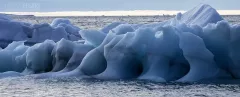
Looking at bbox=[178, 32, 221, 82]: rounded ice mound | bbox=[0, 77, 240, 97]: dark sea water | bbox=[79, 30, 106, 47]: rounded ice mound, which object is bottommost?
bbox=[0, 77, 240, 97]: dark sea water

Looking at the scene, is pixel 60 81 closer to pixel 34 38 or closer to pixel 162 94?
pixel 162 94

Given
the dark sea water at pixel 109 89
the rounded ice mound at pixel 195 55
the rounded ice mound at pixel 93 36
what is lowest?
the dark sea water at pixel 109 89

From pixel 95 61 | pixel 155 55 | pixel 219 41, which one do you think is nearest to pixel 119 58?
pixel 95 61

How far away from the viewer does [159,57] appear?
16406 millimetres

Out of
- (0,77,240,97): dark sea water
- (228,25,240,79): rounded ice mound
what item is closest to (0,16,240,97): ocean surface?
(0,77,240,97): dark sea water

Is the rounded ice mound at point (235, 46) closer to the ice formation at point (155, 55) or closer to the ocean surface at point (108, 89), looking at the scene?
the ice formation at point (155, 55)

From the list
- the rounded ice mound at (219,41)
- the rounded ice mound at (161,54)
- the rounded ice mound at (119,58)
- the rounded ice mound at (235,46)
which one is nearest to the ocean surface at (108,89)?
the rounded ice mound at (119,58)

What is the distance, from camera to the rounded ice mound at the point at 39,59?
1833 centimetres

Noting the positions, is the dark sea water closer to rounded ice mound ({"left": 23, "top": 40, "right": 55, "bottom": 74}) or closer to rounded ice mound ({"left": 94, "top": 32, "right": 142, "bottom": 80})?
rounded ice mound ({"left": 94, "top": 32, "right": 142, "bottom": 80})

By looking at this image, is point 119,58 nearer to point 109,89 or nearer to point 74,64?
point 74,64

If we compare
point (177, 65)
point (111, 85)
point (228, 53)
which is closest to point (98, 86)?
point (111, 85)

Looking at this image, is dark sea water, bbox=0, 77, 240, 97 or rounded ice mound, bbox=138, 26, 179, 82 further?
rounded ice mound, bbox=138, 26, 179, 82

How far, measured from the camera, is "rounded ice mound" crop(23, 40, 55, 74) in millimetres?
18328

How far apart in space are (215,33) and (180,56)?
1086 millimetres
